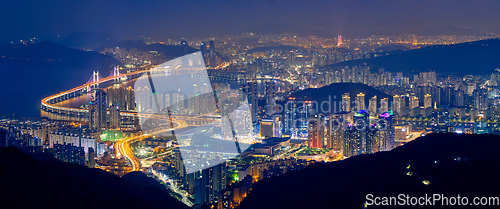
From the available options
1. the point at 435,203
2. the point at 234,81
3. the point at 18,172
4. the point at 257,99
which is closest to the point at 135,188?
the point at 18,172

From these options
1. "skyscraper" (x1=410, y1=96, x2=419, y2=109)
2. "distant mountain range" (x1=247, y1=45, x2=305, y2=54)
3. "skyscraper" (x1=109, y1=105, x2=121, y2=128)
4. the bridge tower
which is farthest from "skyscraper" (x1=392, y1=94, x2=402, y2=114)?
"distant mountain range" (x1=247, y1=45, x2=305, y2=54)

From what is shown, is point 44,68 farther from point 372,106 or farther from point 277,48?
point 372,106

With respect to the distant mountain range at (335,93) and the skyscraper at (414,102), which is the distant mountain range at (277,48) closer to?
the distant mountain range at (335,93)

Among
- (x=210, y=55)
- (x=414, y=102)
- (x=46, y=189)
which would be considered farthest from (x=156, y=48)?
(x=46, y=189)

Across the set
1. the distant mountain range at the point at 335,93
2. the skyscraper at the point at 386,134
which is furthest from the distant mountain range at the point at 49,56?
the skyscraper at the point at 386,134

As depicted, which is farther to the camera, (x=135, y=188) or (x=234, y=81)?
(x=234, y=81)

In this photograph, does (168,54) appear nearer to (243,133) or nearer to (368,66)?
(368,66)

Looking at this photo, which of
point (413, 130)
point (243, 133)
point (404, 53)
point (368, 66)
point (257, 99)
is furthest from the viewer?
point (404, 53)
